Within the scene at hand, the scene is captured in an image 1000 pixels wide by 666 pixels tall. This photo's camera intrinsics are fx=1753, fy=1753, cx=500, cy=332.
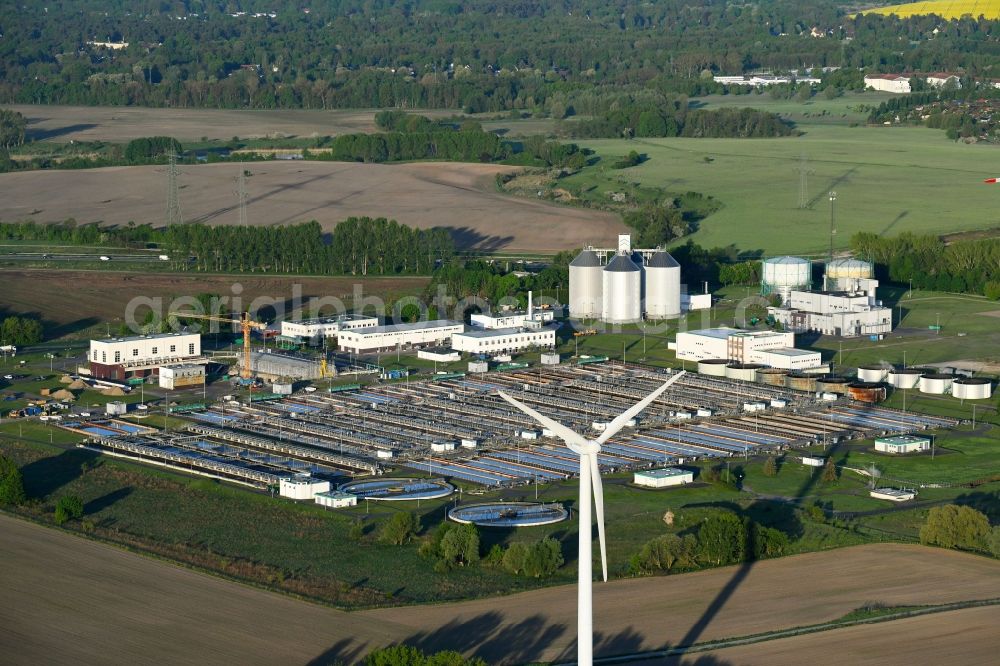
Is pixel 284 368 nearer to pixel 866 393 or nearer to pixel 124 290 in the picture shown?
pixel 124 290

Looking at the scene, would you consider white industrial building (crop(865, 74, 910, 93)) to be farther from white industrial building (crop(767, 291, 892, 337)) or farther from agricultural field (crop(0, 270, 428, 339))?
white industrial building (crop(767, 291, 892, 337))

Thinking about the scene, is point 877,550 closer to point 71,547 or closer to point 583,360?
point 71,547

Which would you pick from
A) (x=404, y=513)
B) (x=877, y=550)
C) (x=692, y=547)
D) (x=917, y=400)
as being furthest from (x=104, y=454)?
(x=917, y=400)

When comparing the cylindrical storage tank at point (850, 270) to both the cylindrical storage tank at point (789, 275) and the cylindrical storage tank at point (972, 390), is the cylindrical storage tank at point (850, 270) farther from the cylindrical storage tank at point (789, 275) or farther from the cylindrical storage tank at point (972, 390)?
the cylindrical storage tank at point (972, 390)

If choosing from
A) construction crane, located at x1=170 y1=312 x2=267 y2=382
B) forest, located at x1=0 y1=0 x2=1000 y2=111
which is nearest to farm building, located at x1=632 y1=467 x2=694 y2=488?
construction crane, located at x1=170 y1=312 x2=267 y2=382

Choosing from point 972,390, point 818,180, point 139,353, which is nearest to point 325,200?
point 818,180

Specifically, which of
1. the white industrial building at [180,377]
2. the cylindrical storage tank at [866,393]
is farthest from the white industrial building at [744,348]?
the white industrial building at [180,377]
